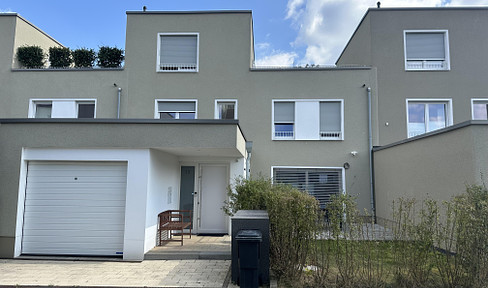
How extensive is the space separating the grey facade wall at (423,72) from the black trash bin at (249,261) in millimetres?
8480

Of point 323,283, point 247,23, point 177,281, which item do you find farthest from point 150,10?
point 323,283

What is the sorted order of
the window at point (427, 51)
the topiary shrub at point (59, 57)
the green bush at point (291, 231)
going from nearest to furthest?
the green bush at point (291, 231)
the window at point (427, 51)
the topiary shrub at point (59, 57)

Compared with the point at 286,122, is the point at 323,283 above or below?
below

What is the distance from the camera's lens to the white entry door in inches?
384

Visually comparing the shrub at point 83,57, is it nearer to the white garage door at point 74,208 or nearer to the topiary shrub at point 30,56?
the topiary shrub at point 30,56

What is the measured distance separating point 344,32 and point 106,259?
1404 cm

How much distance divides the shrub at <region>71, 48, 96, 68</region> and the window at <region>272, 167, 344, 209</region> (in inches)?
351

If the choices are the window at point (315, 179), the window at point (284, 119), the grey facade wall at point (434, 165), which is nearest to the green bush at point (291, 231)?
the grey facade wall at point (434, 165)

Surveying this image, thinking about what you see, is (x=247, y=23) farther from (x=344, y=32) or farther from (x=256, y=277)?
(x=256, y=277)

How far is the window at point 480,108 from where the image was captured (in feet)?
37.4

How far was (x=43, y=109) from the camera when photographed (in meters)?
11.8

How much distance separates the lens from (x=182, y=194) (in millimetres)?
9961

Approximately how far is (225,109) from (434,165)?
7132 mm

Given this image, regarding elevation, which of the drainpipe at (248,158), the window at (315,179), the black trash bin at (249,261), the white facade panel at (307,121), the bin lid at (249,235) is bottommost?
the black trash bin at (249,261)
